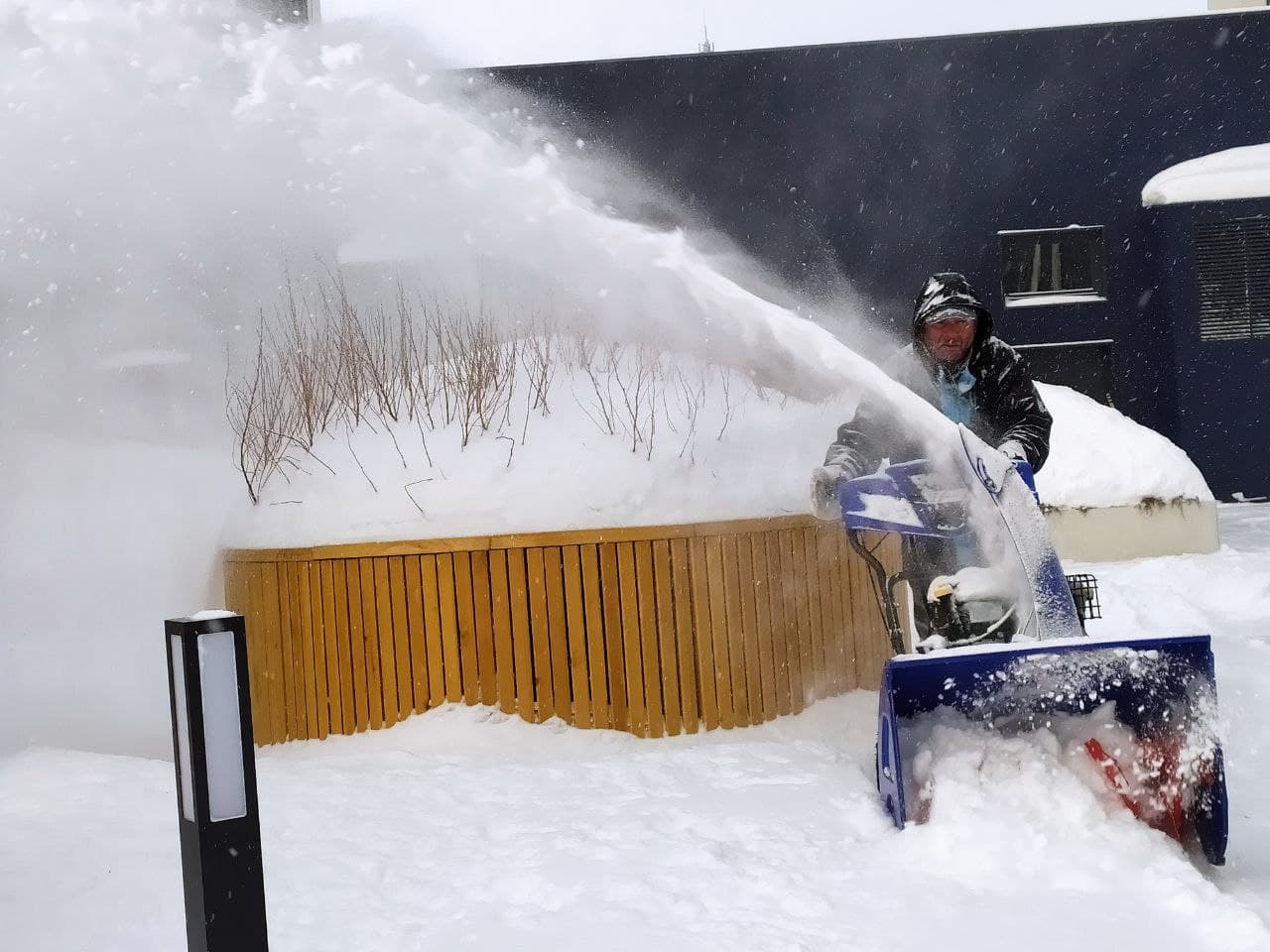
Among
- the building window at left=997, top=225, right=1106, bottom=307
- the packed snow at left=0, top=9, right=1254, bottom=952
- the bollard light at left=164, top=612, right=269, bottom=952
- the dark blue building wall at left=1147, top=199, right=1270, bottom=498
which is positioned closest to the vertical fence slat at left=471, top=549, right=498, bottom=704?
the packed snow at left=0, top=9, right=1254, bottom=952

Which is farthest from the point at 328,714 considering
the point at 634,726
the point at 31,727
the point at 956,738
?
the point at 956,738

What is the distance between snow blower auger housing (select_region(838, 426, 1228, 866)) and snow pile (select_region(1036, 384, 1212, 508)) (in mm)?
7318

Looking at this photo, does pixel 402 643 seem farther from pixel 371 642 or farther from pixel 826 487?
pixel 826 487

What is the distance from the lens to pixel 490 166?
21.3 feet

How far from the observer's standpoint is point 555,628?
17.0 ft

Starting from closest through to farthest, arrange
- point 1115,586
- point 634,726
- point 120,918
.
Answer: point 120,918, point 634,726, point 1115,586

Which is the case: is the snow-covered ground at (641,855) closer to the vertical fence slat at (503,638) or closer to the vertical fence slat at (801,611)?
the vertical fence slat at (503,638)

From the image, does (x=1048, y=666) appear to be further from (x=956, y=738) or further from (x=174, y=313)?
(x=174, y=313)

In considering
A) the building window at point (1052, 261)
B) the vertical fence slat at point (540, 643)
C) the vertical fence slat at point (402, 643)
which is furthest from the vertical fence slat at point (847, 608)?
the building window at point (1052, 261)

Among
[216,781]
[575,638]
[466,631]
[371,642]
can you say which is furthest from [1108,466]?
[216,781]

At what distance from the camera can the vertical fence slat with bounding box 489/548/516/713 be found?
5.18 meters

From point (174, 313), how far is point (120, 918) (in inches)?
416

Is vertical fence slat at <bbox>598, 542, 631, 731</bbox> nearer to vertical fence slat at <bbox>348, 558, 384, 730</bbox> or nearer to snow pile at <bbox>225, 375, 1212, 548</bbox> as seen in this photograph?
snow pile at <bbox>225, 375, 1212, 548</bbox>

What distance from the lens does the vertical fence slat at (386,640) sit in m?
5.23
